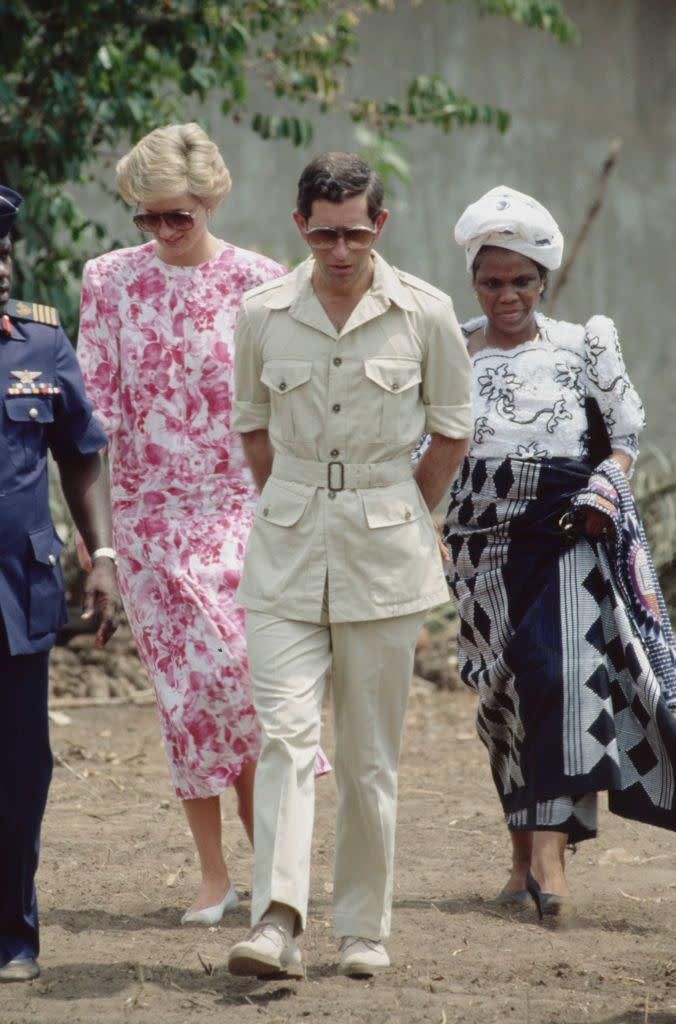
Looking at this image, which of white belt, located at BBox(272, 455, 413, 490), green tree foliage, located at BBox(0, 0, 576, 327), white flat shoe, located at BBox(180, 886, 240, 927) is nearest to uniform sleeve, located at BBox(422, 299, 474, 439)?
white belt, located at BBox(272, 455, 413, 490)

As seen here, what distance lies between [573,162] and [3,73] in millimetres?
4897

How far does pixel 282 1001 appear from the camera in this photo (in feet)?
13.8

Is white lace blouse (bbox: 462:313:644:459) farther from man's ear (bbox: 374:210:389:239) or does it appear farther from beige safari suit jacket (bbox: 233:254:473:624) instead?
man's ear (bbox: 374:210:389:239)

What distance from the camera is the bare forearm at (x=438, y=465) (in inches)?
177

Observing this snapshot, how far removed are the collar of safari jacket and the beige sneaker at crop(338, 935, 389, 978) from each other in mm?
1531

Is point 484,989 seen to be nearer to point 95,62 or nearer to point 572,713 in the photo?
point 572,713

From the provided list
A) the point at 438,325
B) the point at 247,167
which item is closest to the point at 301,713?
the point at 438,325

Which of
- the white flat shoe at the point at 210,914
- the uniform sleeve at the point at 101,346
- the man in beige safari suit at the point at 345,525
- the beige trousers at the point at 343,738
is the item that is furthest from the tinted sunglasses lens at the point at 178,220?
the white flat shoe at the point at 210,914

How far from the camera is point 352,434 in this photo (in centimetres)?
432

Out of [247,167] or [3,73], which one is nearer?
[3,73]

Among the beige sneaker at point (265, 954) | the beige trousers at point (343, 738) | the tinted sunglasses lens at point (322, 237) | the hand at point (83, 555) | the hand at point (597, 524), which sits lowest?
the beige sneaker at point (265, 954)

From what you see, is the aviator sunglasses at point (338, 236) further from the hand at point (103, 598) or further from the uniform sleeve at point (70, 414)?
the hand at point (103, 598)

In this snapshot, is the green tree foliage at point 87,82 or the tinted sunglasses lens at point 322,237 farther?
the green tree foliage at point 87,82

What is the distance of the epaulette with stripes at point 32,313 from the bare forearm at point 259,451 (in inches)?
23.6
